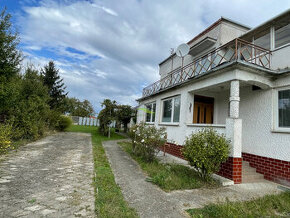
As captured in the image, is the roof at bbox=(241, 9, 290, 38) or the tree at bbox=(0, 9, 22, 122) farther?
the tree at bbox=(0, 9, 22, 122)

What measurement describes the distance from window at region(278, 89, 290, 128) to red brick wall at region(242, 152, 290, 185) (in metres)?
1.28

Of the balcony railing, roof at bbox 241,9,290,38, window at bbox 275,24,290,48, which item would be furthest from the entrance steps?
roof at bbox 241,9,290,38

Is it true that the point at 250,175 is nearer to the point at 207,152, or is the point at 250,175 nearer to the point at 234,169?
the point at 234,169

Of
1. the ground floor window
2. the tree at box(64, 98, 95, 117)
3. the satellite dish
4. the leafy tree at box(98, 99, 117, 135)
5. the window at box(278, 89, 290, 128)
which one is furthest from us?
the tree at box(64, 98, 95, 117)

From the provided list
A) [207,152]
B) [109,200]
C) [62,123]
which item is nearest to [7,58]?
[109,200]

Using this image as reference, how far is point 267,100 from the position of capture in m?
5.78

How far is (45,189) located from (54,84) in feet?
78.3

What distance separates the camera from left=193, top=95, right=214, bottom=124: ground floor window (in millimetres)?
8547

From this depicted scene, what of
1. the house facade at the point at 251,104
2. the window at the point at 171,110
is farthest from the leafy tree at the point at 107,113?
the house facade at the point at 251,104

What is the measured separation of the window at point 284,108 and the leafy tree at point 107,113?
12255 millimetres

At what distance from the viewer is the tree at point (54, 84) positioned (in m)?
23.2

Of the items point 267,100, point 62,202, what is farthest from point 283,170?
point 62,202

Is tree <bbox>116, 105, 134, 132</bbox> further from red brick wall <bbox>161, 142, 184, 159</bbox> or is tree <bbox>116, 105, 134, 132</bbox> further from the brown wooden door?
the brown wooden door

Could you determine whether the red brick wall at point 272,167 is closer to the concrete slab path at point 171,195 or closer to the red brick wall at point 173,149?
the concrete slab path at point 171,195
